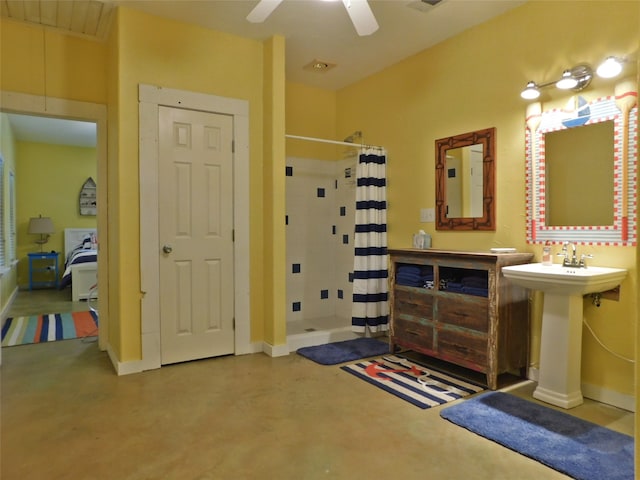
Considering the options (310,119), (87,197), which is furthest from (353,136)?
(87,197)

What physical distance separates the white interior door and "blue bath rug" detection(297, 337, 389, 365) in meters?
0.70

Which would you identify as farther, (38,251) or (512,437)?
(38,251)

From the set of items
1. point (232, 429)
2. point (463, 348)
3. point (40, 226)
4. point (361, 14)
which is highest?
point (361, 14)

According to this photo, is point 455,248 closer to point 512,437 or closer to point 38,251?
point 512,437

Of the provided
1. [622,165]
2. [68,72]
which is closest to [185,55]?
[68,72]

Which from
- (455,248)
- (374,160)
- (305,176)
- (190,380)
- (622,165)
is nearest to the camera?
(622,165)

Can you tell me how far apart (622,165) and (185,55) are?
313cm

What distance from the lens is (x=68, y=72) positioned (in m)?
3.33

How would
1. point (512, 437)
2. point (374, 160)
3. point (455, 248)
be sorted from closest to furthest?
point (512, 437), point (455, 248), point (374, 160)

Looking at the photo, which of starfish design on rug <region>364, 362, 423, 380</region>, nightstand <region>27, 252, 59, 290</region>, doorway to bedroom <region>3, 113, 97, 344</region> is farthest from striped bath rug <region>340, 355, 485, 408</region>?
nightstand <region>27, 252, 59, 290</region>

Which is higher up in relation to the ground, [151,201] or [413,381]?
[151,201]

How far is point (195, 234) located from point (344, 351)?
5.22 feet

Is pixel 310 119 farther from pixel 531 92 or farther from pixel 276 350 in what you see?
pixel 276 350

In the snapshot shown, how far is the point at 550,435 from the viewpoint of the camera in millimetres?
2096
